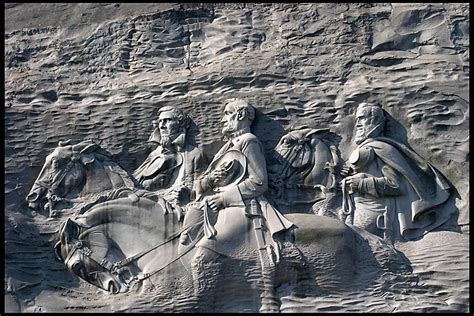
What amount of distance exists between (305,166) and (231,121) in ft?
1.98

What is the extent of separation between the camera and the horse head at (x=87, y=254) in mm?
10312

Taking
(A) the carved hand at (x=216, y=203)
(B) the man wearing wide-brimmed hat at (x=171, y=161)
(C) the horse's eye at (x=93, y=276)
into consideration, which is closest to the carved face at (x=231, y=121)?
(B) the man wearing wide-brimmed hat at (x=171, y=161)

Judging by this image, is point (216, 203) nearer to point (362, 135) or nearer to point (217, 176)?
point (217, 176)

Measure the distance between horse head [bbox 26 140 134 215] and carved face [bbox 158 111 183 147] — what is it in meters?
0.37

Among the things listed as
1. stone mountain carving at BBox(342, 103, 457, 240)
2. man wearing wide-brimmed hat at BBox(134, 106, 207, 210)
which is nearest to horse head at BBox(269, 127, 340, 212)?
stone mountain carving at BBox(342, 103, 457, 240)

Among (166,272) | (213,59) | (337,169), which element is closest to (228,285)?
(166,272)

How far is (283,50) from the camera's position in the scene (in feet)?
36.2

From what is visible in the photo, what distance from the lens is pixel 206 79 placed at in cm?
1092

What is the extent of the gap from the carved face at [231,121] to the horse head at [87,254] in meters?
1.13

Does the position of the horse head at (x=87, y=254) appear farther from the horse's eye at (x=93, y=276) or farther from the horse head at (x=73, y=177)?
the horse head at (x=73, y=177)

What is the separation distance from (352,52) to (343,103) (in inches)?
17.6

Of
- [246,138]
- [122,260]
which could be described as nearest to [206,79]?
[246,138]

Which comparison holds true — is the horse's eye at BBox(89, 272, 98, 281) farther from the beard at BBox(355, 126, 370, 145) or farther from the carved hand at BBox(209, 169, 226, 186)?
the beard at BBox(355, 126, 370, 145)

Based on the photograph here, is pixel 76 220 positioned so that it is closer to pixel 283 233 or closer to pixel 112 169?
pixel 112 169
